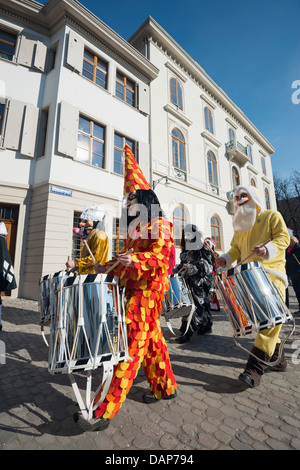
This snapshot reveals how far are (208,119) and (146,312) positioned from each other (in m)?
17.0

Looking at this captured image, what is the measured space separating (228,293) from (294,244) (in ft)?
15.2

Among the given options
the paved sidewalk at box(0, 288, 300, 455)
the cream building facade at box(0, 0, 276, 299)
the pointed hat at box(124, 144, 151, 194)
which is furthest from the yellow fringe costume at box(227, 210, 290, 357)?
the cream building facade at box(0, 0, 276, 299)

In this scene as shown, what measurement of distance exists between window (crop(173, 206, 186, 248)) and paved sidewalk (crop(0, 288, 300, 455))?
933 centimetres

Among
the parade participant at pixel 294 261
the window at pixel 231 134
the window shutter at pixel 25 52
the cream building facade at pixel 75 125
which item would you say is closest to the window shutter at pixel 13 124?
the cream building facade at pixel 75 125

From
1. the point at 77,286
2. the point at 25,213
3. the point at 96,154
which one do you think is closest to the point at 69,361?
the point at 77,286

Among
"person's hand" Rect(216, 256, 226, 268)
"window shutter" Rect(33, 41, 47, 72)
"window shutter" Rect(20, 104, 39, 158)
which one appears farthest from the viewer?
"window shutter" Rect(33, 41, 47, 72)

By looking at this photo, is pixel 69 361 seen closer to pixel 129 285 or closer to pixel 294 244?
pixel 129 285

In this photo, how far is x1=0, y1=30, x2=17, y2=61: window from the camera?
8.57 metres

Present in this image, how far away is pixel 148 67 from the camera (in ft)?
38.7

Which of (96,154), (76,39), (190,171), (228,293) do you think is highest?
(76,39)

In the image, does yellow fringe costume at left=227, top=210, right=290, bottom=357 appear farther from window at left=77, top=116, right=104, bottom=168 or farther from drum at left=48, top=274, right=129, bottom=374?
window at left=77, top=116, right=104, bottom=168

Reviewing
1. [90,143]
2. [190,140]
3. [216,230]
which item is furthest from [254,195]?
[216,230]

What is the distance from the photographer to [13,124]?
807 cm

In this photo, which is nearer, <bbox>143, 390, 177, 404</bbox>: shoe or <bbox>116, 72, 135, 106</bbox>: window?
<bbox>143, 390, 177, 404</bbox>: shoe
